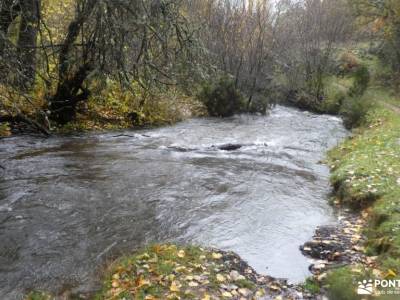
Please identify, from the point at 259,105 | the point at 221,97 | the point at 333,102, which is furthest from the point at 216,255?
the point at 333,102

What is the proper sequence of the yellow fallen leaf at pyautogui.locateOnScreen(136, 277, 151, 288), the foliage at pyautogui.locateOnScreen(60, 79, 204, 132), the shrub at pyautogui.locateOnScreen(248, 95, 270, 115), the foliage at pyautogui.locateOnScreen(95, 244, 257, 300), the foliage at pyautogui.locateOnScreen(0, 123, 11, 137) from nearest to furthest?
1. the foliage at pyautogui.locateOnScreen(95, 244, 257, 300)
2. the yellow fallen leaf at pyautogui.locateOnScreen(136, 277, 151, 288)
3. the foliage at pyautogui.locateOnScreen(0, 123, 11, 137)
4. the foliage at pyautogui.locateOnScreen(60, 79, 204, 132)
5. the shrub at pyautogui.locateOnScreen(248, 95, 270, 115)

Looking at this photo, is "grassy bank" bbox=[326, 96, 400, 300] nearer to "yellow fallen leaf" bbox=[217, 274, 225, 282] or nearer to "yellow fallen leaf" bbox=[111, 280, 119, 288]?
"yellow fallen leaf" bbox=[217, 274, 225, 282]

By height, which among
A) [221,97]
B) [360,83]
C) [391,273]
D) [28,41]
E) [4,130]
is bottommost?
[391,273]

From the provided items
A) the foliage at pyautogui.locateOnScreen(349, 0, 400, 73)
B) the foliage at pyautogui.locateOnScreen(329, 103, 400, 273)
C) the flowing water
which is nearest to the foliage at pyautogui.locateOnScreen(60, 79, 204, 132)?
the flowing water

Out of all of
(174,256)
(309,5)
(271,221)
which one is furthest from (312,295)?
(309,5)

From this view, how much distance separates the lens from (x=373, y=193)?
27.3 ft

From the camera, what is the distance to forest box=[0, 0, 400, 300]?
18.4 ft

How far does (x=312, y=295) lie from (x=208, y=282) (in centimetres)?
130

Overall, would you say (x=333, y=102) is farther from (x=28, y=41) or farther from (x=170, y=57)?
(x=170, y=57)

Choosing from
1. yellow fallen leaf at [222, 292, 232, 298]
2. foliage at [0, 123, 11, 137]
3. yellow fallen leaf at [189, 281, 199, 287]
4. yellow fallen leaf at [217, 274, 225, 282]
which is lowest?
yellow fallen leaf at [222, 292, 232, 298]

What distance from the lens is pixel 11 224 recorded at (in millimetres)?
7117

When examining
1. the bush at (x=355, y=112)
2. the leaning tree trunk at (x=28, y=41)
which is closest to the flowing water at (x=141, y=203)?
the leaning tree trunk at (x=28, y=41)

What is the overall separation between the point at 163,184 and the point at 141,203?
1.32m

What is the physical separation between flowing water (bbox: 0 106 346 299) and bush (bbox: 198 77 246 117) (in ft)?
23.8
